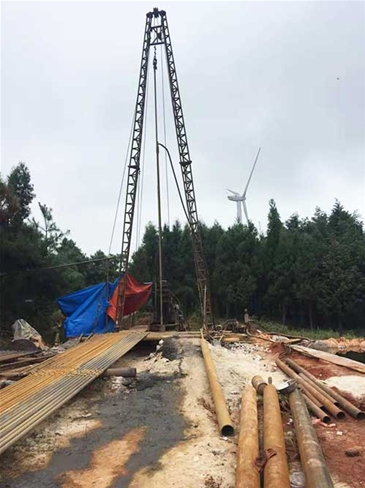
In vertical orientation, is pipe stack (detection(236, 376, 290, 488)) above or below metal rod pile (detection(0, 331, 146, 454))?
below

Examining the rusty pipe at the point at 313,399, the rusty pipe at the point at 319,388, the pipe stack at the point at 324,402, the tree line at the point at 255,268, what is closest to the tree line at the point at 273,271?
the tree line at the point at 255,268

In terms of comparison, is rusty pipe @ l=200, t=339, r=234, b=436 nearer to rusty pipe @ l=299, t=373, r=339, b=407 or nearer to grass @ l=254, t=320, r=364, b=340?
rusty pipe @ l=299, t=373, r=339, b=407

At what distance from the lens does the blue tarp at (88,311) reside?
49.9 ft

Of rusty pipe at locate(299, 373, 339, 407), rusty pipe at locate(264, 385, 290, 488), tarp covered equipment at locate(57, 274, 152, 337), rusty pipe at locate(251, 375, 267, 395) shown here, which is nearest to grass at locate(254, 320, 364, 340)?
tarp covered equipment at locate(57, 274, 152, 337)

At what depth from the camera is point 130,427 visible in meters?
4.88

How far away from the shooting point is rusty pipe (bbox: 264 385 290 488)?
3.16 m

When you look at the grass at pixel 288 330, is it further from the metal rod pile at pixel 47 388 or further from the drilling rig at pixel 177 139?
the metal rod pile at pixel 47 388

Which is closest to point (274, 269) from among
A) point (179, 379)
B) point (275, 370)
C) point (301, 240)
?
point (301, 240)

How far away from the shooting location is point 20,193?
943 inches

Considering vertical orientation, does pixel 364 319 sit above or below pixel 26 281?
below

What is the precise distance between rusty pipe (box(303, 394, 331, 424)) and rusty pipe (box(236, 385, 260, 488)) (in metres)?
0.86

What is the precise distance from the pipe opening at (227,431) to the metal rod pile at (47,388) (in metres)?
1.80

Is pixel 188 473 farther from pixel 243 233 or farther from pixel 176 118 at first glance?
pixel 243 233

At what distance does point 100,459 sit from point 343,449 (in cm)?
244
